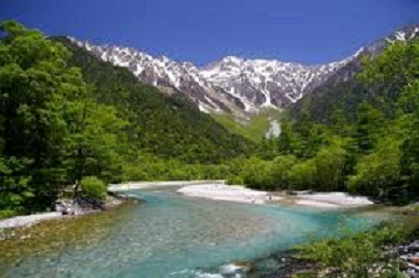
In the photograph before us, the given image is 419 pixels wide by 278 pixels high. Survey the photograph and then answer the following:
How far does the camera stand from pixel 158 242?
99.4 ft

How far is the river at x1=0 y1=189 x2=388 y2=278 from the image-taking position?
2309 cm

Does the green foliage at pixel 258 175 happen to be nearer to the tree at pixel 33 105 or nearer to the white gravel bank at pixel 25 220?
the tree at pixel 33 105

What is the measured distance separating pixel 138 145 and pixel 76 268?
A: 16964 centimetres

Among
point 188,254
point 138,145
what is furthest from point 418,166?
point 138,145

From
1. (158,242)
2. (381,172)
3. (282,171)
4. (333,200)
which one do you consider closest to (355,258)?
(158,242)

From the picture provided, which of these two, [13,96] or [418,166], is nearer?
[13,96]

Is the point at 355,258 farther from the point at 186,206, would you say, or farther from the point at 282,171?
the point at 282,171

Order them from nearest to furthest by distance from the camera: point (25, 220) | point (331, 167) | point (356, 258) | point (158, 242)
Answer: point (356, 258) < point (158, 242) < point (25, 220) < point (331, 167)

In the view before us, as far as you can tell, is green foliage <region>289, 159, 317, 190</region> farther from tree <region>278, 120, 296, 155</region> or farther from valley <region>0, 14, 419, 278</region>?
tree <region>278, 120, 296, 155</region>

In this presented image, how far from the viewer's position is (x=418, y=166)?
155 ft

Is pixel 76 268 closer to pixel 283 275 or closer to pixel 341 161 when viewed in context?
pixel 283 275

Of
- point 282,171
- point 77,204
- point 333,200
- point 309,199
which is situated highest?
point 282,171

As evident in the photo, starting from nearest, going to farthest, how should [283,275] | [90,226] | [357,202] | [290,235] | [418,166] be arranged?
1. [283,275]
2. [290,235]
3. [90,226]
4. [418,166]
5. [357,202]

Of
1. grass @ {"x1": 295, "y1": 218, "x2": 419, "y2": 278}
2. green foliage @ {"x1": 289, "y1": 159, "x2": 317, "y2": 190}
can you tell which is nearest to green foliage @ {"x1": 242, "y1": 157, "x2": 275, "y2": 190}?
green foliage @ {"x1": 289, "y1": 159, "x2": 317, "y2": 190}
